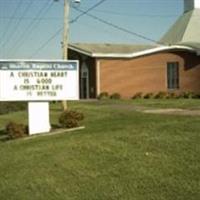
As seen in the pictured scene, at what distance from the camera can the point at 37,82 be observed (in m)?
18.3

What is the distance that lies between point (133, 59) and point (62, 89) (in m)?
25.4

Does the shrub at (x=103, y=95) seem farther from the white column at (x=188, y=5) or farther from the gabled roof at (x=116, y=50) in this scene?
the white column at (x=188, y=5)

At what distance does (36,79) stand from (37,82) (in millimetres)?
101

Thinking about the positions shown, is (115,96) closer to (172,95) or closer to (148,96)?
(148,96)

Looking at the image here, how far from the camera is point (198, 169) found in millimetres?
10102

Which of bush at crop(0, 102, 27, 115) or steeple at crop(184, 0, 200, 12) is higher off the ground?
steeple at crop(184, 0, 200, 12)

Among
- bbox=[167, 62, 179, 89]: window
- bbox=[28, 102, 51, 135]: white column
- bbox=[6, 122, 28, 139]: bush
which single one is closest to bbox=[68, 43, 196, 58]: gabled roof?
bbox=[167, 62, 179, 89]: window

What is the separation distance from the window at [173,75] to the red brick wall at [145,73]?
31 cm

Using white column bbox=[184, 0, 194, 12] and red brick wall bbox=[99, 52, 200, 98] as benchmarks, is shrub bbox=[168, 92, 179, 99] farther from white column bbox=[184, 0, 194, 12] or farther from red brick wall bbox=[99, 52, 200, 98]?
white column bbox=[184, 0, 194, 12]

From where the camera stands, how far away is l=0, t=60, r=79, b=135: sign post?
18.1 m

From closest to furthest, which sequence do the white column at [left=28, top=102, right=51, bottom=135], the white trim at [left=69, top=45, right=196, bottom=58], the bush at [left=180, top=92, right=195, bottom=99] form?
1. the white column at [left=28, top=102, right=51, bottom=135]
2. the white trim at [left=69, top=45, right=196, bottom=58]
3. the bush at [left=180, top=92, right=195, bottom=99]

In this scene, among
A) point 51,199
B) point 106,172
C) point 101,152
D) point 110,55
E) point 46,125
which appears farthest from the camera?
point 110,55

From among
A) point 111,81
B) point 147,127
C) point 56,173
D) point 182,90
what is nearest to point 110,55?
point 111,81

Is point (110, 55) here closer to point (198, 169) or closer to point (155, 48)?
point (155, 48)
